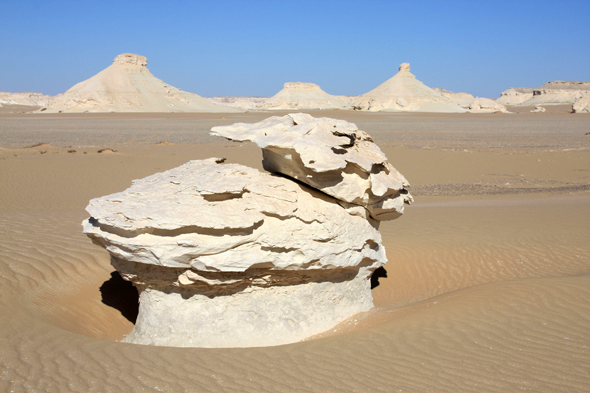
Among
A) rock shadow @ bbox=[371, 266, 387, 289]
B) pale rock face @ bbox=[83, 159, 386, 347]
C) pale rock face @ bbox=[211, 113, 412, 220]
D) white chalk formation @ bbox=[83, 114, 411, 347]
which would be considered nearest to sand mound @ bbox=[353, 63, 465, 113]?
rock shadow @ bbox=[371, 266, 387, 289]

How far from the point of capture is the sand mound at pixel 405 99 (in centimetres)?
6819

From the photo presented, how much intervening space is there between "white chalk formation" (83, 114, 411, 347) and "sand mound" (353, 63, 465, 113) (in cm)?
6616

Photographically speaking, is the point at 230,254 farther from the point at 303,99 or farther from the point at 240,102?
the point at 240,102

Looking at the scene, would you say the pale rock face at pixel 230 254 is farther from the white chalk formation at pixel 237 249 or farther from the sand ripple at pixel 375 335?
the sand ripple at pixel 375 335

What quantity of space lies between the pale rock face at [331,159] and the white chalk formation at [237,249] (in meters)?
0.03

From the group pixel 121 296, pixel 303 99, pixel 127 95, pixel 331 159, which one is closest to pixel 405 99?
pixel 303 99

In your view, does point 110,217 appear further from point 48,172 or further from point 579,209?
point 48,172

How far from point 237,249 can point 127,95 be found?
65.1m

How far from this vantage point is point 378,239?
5.41 m

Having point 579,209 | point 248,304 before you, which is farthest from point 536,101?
point 248,304

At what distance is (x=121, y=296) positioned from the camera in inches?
232

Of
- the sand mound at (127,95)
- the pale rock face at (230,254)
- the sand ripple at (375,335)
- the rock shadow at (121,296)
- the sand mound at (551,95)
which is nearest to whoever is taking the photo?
the sand ripple at (375,335)

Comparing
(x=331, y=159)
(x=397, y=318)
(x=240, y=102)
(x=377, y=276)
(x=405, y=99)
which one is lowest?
(x=377, y=276)

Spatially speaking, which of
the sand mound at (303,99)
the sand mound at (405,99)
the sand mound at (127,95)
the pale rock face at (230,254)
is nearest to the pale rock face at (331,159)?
the pale rock face at (230,254)
